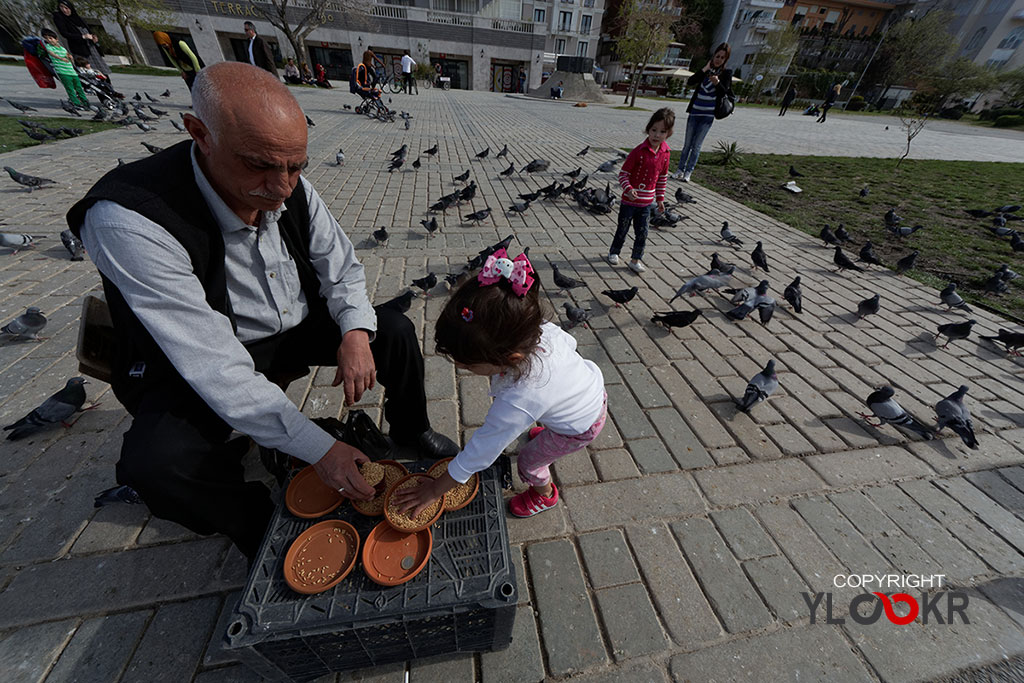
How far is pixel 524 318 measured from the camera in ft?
5.67

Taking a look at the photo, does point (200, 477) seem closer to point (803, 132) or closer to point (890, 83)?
point (803, 132)

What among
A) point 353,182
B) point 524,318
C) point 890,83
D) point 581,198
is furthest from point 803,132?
point 890,83

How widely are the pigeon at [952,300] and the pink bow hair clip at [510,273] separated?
648 cm

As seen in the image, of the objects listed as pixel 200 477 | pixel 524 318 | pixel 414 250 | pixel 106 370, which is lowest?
pixel 414 250

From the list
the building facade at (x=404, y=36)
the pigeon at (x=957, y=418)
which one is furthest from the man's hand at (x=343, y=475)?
the building facade at (x=404, y=36)

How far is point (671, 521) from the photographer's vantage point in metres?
2.53

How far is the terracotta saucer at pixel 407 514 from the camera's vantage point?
174cm

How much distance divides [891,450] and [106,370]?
5406mm

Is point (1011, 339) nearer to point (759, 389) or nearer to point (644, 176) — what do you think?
point (759, 389)

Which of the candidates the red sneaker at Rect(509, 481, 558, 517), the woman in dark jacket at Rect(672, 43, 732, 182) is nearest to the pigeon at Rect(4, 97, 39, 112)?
the red sneaker at Rect(509, 481, 558, 517)

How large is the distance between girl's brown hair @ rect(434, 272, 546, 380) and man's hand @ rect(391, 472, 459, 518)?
21.9 inches

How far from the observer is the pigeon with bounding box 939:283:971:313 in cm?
502

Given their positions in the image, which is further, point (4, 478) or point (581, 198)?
point (581, 198)

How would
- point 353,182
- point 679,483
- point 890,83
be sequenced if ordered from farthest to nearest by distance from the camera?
point 890,83 < point 353,182 < point 679,483
